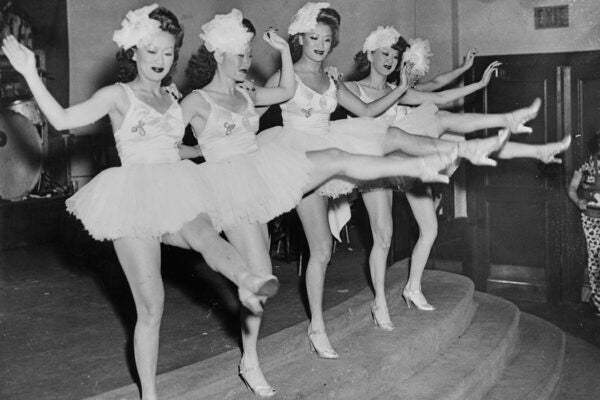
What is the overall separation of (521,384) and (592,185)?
10.1 feet

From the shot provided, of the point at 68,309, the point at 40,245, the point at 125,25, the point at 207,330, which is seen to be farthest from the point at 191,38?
the point at 125,25

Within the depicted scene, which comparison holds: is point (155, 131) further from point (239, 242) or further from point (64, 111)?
point (239, 242)

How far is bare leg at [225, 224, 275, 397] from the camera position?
A: 354 cm

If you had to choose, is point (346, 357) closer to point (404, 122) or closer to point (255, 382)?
point (255, 382)

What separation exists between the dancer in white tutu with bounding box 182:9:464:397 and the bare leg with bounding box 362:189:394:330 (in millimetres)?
917

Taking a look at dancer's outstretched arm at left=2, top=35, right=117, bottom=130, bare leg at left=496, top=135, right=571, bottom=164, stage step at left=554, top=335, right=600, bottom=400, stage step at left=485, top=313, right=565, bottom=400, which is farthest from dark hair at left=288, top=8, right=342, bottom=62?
stage step at left=554, top=335, right=600, bottom=400

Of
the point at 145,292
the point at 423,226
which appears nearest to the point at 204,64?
the point at 145,292

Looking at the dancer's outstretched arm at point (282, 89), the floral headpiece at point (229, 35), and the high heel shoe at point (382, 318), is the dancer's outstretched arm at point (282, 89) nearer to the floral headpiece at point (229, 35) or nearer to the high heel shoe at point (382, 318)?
the floral headpiece at point (229, 35)

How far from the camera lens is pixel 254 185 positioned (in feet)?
11.8

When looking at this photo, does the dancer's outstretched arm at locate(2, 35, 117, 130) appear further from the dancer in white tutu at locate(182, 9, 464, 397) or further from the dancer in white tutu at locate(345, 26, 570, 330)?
the dancer in white tutu at locate(345, 26, 570, 330)

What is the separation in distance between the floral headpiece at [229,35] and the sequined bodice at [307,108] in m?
0.59

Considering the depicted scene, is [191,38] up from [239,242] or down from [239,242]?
up

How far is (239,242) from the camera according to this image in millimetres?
3562

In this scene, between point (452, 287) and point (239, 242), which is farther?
point (452, 287)
